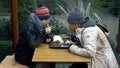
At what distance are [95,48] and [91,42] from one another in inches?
3.5

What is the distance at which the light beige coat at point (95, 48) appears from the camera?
392cm

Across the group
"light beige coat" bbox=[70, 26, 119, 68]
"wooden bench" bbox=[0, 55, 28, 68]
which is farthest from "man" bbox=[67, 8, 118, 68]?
"wooden bench" bbox=[0, 55, 28, 68]

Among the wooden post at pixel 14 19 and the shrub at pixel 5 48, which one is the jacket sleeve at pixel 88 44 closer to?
the wooden post at pixel 14 19

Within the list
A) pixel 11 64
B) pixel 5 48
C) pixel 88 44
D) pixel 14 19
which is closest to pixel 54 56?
pixel 88 44

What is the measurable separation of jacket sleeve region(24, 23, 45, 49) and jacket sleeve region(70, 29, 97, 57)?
605 millimetres

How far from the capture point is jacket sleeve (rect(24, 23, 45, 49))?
429 cm

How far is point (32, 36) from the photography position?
4309 millimetres

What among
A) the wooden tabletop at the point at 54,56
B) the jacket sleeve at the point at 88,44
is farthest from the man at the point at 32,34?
the jacket sleeve at the point at 88,44

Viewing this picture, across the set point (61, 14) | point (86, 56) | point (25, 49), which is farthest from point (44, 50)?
point (61, 14)

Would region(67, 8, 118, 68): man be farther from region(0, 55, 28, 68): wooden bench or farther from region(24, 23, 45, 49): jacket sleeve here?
region(0, 55, 28, 68): wooden bench

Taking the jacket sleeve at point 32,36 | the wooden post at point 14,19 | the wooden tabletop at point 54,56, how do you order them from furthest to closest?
the wooden post at point 14,19 → the jacket sleeve at point 32,36 → the wooden tabletop at point 54,56

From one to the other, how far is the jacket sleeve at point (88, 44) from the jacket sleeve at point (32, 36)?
605mm

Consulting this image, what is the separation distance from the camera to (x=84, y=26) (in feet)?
13.3

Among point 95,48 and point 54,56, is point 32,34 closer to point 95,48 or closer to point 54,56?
point 54,56
